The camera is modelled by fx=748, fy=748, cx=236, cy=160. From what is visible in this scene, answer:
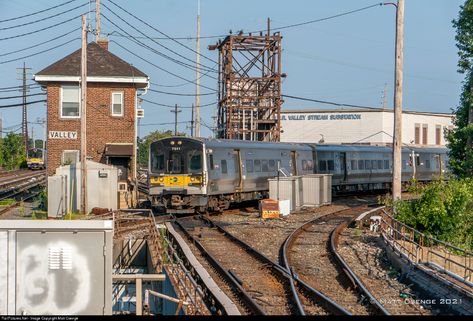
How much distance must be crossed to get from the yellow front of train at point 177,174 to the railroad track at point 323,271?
5.05m

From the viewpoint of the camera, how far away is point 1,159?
273 ft

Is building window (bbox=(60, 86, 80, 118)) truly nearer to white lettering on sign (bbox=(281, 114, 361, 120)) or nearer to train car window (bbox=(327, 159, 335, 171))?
train car window (bbox=(327, 159, 335, 171))

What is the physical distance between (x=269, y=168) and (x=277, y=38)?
17424mm

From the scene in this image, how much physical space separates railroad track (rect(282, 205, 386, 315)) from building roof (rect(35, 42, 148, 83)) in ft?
48.1

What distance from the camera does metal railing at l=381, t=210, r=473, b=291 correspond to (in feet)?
45.4

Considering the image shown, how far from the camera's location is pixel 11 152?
3388 inches

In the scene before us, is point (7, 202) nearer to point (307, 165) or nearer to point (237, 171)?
point (237, 171)

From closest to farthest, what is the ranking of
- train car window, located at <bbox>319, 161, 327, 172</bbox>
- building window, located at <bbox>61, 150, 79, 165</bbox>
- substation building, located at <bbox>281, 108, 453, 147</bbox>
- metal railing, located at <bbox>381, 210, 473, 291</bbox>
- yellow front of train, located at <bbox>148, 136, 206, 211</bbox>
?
metal railing, located at <bbox>381, 210, 473, 291</bbox> < yellow front of train, located at <bbox>148, 136, 206, 211</bbox> < building window, located at <bbox>61, 150, 79, 165</bbox> < train car window, located at <bbox>319, 161, 327, 172</bbox> < substation building, located at <bbox>281, 108, 453, 147</bbox>

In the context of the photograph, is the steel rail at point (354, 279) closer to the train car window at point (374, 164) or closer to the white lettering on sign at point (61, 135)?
the white lettering on sign at point (61, 135)

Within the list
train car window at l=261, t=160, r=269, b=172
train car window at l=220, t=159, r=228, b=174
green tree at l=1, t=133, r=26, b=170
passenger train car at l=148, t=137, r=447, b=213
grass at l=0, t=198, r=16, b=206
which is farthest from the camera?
green tree at l=1, t=133, r=26, b=170

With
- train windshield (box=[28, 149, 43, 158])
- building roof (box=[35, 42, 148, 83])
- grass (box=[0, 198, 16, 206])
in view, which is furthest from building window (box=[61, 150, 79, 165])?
train windshield (box=[28, 149, 43, 158])

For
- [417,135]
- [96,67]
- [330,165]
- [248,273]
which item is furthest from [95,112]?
[417,135]

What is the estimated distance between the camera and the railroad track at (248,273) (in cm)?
1204

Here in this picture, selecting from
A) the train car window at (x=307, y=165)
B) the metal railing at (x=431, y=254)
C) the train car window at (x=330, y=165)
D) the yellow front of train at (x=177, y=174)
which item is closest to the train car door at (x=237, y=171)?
the yellow front of train at (x=177, y=174)
